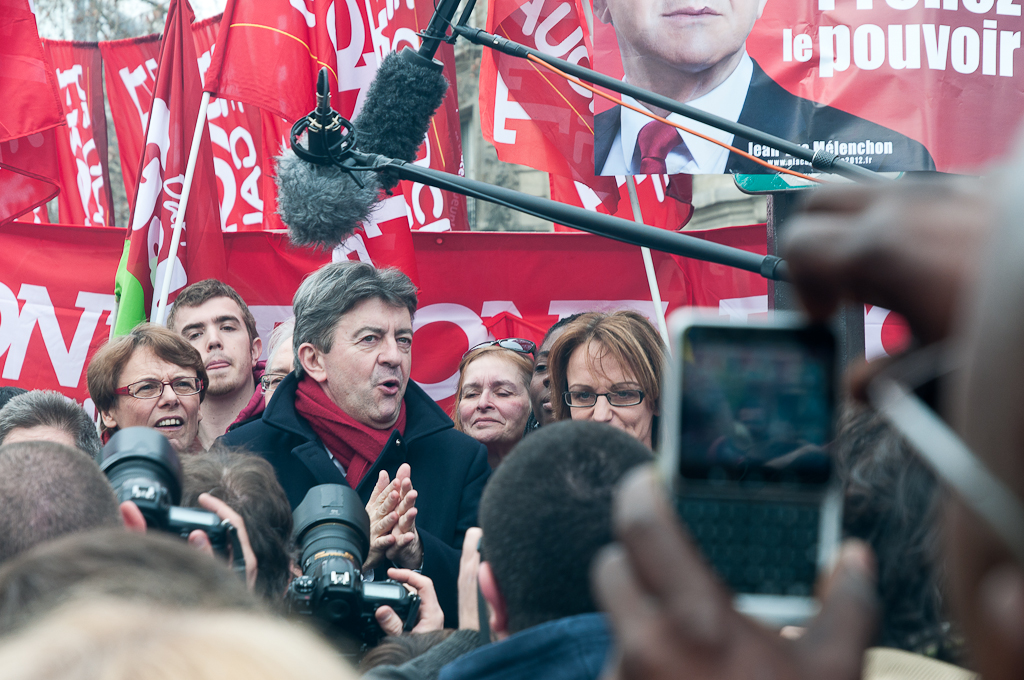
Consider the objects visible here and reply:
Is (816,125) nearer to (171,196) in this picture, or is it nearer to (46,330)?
(171,196)

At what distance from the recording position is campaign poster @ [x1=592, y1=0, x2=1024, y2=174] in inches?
135

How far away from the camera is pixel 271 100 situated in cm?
472

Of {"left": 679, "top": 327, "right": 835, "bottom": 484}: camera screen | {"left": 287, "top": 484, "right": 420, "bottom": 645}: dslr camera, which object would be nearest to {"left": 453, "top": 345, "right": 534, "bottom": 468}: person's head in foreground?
{"left": 287, "top": 484, "right": 420, "bottom": 645}: dslr camera

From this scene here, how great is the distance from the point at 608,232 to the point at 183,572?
1.04 meters

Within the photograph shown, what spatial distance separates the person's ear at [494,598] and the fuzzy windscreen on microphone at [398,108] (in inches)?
49.0

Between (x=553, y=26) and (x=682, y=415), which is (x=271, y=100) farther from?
(x=682, y=415)

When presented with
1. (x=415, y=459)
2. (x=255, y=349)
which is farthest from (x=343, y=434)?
(x=255, y=349)

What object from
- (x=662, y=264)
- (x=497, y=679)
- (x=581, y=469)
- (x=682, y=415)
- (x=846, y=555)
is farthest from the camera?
(x=662, y=264)

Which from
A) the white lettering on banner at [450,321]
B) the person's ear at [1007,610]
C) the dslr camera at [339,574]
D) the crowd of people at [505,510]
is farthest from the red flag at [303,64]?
the person's ear at [1007,610]

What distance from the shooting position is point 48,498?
1583 mm

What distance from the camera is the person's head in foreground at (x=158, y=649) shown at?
0.74m

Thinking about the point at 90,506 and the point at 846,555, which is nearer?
the point at 846,555

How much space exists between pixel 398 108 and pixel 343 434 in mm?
1304

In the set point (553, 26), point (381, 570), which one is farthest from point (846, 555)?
point (553, 26)
